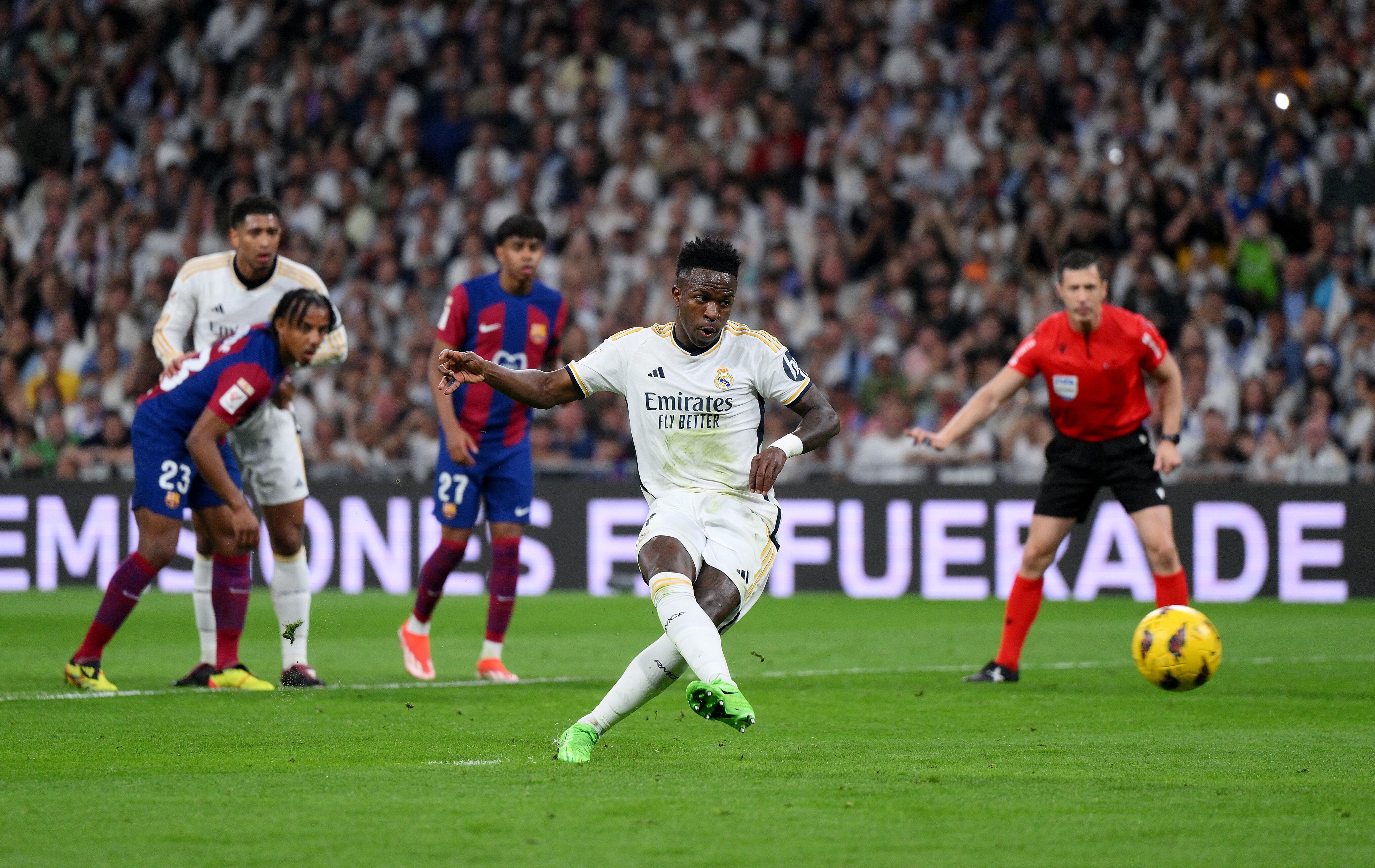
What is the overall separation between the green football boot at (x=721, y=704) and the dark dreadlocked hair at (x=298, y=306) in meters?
3.67

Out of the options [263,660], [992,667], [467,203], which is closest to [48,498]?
[467,203]

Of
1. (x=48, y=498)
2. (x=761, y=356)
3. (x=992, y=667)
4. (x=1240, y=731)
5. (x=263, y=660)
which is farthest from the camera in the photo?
(x=48, y=498)

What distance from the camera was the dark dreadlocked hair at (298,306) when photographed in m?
8.66

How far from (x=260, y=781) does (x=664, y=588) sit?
5.15ft

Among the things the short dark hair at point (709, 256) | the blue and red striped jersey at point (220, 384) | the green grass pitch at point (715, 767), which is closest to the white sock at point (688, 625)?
the green grass pitch at point (715, 767)

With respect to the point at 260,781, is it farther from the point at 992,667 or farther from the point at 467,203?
the point at 467,203

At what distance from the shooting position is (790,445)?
6.45 meters

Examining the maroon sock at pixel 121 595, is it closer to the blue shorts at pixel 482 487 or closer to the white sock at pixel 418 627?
the white sock at pixel 418 627

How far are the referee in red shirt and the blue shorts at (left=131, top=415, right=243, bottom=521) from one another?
3.98 metres

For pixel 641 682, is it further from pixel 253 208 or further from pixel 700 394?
pixel 253 208

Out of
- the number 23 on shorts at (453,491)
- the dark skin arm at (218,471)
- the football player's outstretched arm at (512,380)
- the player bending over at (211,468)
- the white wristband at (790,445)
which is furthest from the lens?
the number 23 on shorts at (453,491)

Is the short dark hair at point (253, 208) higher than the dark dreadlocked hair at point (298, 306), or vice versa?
the short dark hair at point (253, 208)

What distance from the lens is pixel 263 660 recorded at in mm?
10883

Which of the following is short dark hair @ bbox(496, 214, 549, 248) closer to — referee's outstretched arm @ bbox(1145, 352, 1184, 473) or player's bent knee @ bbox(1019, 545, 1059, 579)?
player's bent knee @ bbox(1019, 545, 1059, 579)
